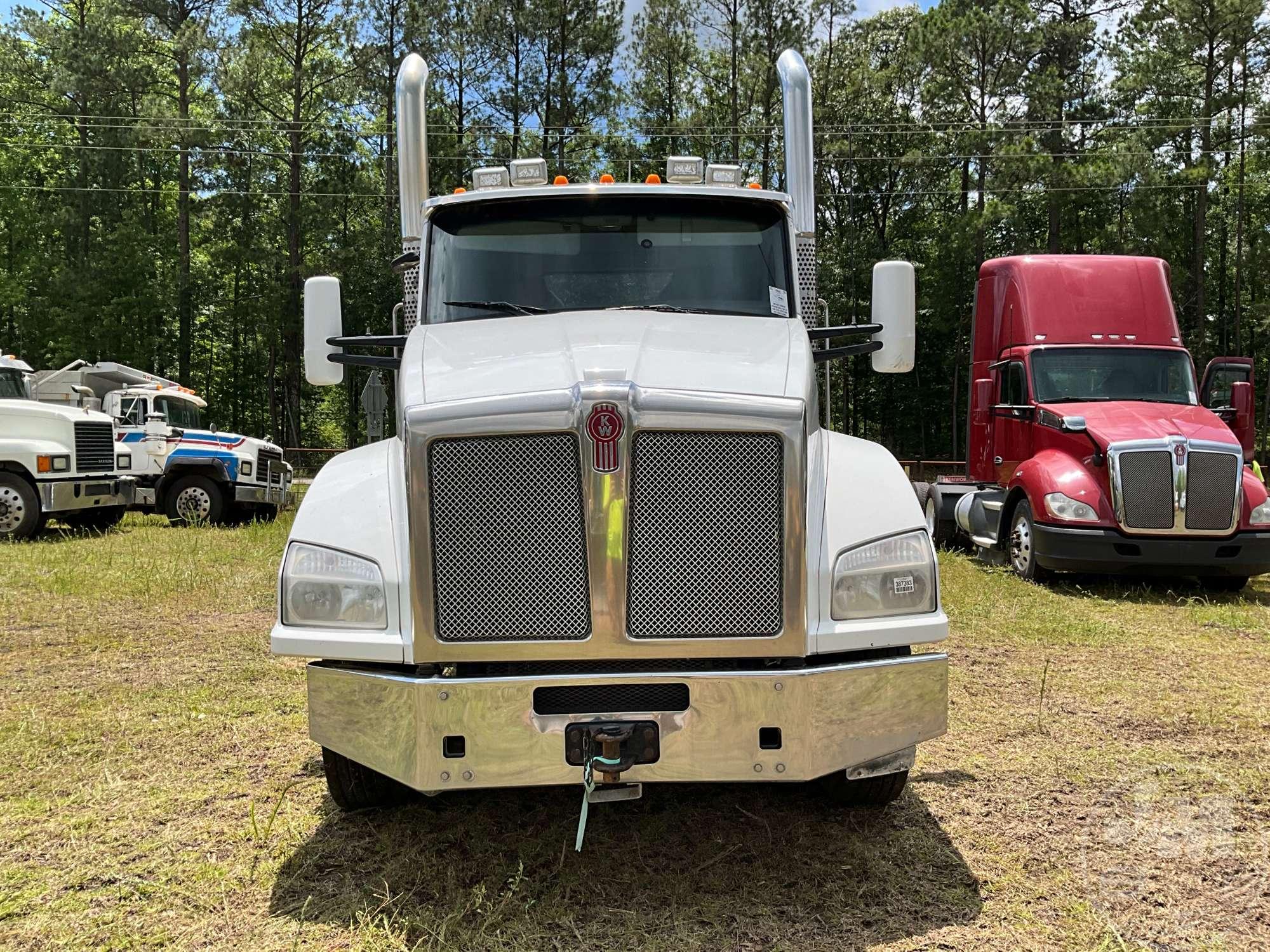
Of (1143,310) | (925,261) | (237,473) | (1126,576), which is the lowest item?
(1126,576)

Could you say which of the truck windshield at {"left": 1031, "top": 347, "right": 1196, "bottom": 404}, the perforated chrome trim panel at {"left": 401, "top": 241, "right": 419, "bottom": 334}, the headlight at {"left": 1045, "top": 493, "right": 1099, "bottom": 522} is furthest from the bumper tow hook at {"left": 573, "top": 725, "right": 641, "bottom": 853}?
the truck windshield at {"left": 1031, "top": 347, "right": 1196, "bottom": 404}

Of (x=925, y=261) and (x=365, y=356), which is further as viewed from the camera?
(x=925, y=261)

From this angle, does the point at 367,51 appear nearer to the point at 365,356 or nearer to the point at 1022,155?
the point at 1022,155

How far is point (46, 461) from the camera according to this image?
14172mm

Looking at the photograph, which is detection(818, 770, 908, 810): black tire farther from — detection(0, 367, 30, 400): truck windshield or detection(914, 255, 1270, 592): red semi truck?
detection(0, 367, 30, 400): truck windshield

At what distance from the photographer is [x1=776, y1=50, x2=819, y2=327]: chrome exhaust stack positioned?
5.00 metres

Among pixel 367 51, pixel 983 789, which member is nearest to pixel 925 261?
pixel 367 51

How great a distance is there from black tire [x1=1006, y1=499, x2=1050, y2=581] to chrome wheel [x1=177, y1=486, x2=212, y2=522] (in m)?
12.1

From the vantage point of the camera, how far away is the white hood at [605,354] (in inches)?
132

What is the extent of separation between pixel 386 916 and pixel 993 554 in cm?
991

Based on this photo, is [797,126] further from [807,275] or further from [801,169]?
[807,275]

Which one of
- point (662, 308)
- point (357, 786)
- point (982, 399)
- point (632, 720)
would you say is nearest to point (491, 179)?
point (662, 308)

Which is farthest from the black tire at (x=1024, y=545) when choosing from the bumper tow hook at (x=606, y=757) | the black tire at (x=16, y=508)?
the black tire at (x=16, y=508)

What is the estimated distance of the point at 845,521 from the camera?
136 inches
